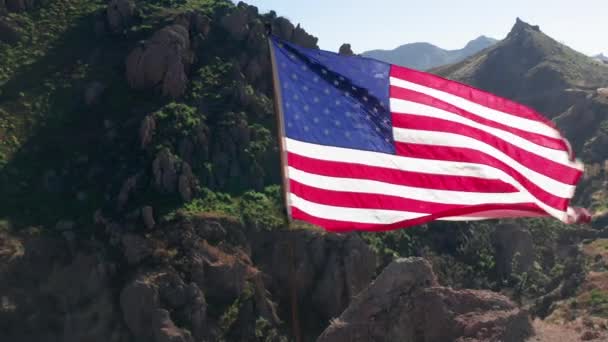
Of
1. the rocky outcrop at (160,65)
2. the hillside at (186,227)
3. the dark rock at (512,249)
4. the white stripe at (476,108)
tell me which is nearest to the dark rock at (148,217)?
the hillside at (186,227)

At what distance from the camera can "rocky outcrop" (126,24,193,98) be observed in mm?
54281

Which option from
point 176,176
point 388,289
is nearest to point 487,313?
point 388,289

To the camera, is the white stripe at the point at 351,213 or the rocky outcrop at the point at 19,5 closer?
the white stripe at the point at 351,213

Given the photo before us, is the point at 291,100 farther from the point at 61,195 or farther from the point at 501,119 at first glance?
the point at 61,195

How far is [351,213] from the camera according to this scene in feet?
44.7

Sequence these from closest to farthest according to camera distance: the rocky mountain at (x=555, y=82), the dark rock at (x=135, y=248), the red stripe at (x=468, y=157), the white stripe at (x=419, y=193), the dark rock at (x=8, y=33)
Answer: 1. the white stripe at (x=419, y=193)
2. the red stripe at (x=468, y=157)
3. the dark rock at (x=135, y=248)
4. the dark rock at (x=8, y=33)
5. the rocky mountain at (x=555, y=82)

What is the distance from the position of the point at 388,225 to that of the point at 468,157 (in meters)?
2.91

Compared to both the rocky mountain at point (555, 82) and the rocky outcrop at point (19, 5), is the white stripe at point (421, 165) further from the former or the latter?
the rocky mountain at point (555, 82)

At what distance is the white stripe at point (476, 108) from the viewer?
15.4 m

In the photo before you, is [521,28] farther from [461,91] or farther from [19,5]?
[461,91]

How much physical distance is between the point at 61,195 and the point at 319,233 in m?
20.7

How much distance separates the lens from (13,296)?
39.1 m

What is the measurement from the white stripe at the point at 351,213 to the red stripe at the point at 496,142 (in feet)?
8.02

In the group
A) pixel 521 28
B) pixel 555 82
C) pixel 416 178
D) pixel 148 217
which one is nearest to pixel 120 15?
pixel 148 217
